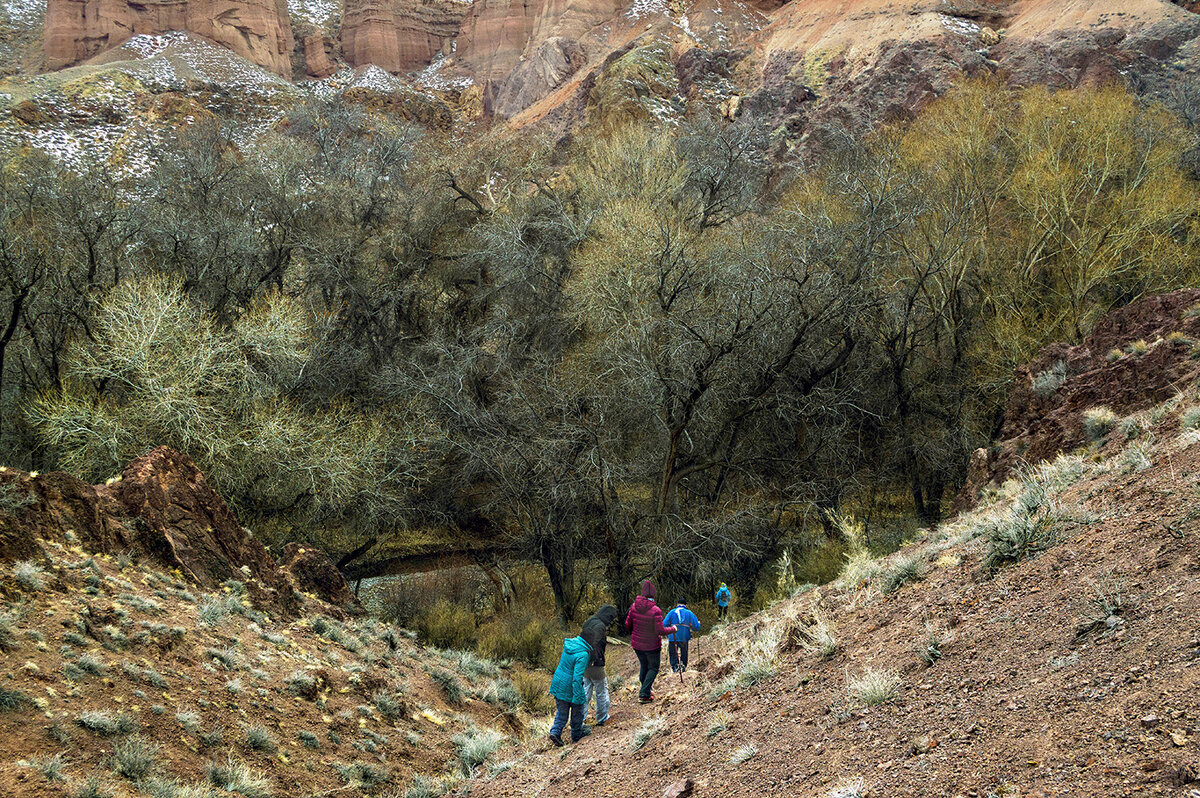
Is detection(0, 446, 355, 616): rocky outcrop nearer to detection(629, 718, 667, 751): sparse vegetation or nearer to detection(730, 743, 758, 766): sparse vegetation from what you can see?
detection(629, 718, 667, 751): sparse vegetation

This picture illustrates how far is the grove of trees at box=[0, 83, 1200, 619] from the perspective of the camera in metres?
17.6

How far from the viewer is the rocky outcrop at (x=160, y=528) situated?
859 cm

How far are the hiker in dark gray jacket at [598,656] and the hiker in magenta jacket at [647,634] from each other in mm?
746

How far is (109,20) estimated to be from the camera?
8294 centimetres

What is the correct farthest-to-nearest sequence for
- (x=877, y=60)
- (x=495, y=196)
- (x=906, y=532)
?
1. (x=877, y=60)
2. (x=495, y=196)
3. (x=906, y=532)

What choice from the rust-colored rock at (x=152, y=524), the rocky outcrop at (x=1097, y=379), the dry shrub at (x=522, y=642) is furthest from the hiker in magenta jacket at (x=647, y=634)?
the dry shrub at (x=522, y=642)

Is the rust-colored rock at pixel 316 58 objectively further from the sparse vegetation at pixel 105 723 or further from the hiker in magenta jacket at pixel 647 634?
the sparse vegetation at pixel 105 723

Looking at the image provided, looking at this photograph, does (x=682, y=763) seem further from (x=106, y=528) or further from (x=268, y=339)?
(x=268, y=339)

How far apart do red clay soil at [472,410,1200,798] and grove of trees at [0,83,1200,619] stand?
9563 millimetres

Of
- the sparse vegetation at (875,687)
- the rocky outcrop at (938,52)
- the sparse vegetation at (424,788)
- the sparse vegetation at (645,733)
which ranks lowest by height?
the sparse vegetation at (424,788)

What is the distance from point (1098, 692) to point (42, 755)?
21.9 feet

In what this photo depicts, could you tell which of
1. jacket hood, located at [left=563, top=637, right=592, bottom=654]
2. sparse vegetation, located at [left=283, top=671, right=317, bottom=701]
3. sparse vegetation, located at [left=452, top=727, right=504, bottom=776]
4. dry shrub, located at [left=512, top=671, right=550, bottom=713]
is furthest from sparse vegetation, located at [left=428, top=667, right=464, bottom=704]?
jacket hood, located at [left=563, top=637, right=592, bottom=654]

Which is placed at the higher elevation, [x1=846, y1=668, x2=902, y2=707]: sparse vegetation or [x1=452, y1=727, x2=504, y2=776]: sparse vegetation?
[x1=846, y1=668, x2=902, y2=707]: sparse vegetation

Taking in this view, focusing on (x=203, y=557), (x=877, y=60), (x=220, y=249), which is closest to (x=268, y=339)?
(x=220, y=249)
